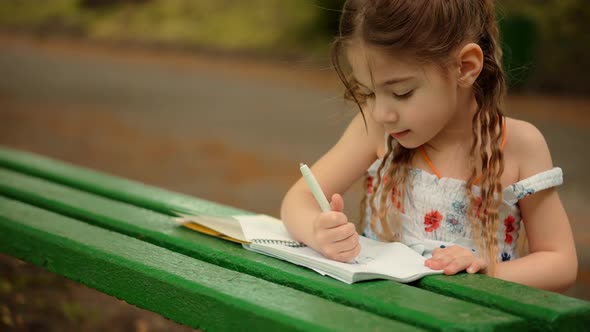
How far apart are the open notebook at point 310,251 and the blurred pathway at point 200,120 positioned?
6.46ft

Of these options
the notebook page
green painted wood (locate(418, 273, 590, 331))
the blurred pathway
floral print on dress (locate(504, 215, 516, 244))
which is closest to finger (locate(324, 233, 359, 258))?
green painted wood (locate(418, 273, 590, 331))

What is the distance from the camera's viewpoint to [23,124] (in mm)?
7934

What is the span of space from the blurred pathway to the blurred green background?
485 mm

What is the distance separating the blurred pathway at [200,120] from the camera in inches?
237

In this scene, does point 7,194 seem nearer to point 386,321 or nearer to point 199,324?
point 199,324

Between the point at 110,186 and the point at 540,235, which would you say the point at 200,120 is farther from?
the point at 540,235

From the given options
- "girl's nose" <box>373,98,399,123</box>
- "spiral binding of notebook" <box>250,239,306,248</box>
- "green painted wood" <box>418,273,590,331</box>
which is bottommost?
"green painted wood" <box>418,273,590,331</box>

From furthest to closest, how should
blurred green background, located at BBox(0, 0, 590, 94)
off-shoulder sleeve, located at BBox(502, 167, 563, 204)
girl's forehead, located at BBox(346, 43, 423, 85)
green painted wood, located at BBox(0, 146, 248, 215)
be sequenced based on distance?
blurred green background, located at BBox(0, 0, 590, 94)
green painted wood, located at BBox(0, 146, 248, 215)
off-shoulder sleeve, located at BBox(502, 167, 563, 204)
girl's forehead, located at BBox(346, 43, 423, 85)

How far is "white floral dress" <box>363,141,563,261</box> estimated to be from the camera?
233 cm

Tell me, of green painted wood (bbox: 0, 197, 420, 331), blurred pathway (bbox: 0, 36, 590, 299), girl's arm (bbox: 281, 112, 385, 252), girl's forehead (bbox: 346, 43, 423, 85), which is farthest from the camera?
blurred pathway (bbox: 0, 36, 590, 299)

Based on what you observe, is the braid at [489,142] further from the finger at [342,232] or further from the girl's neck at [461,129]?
the finger at [342,232]

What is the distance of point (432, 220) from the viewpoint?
2.37 meters

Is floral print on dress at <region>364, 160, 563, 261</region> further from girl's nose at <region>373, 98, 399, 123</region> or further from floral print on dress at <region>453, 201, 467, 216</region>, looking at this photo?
girl's nose at <region>373, 98, 399, 123</region>

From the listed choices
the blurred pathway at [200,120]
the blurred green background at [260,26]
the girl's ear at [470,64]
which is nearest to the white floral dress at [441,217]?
the girl's ear at [470,64]
